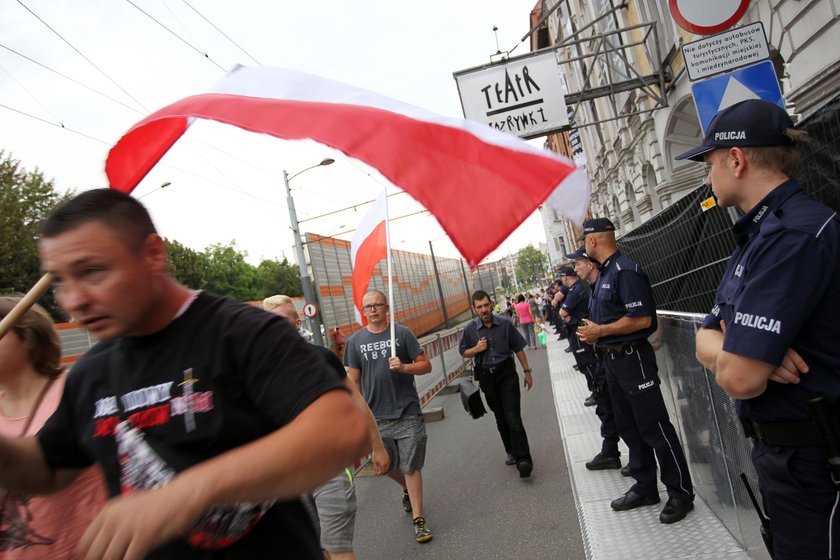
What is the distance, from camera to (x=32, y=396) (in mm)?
2596

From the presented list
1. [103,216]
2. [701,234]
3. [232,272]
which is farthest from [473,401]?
[232,272]

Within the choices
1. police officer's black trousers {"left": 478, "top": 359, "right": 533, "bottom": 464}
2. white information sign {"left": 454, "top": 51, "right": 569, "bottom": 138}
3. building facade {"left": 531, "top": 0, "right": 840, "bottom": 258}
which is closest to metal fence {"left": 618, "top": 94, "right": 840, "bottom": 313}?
building facade {"left": 531, "top": 0, "right": 840, "bottom": 258}

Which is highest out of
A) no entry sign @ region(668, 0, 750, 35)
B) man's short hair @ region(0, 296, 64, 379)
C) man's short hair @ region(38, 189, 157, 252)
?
no entry sign @ region(668, 0, 750, 35)

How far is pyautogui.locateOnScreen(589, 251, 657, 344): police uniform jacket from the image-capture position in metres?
4.68

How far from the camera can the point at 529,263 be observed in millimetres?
110875

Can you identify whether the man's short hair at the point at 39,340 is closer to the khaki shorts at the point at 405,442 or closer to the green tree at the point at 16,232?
the khaki shorts at the point at 405,442

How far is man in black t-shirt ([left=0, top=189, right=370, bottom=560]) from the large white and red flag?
650 mm

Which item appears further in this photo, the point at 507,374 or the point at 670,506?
the point at 507,374

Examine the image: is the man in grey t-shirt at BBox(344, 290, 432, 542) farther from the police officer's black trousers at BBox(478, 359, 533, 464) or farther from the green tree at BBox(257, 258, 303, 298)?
the green tree at BBox(257, 258, 303, 298)

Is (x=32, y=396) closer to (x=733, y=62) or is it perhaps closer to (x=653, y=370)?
(x=653, y=370)

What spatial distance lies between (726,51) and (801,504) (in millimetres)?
3731

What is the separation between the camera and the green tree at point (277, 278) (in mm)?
91000

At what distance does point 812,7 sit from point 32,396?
A: 8640 millimetres

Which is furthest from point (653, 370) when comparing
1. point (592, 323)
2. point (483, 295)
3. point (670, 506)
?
point (483, 295)
